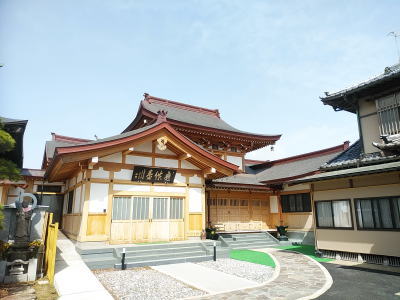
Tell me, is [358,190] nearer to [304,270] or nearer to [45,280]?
[304,270]

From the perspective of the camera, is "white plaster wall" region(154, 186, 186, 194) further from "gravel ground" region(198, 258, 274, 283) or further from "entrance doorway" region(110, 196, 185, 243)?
"gravel ground" region(198, 258, 274, 283)

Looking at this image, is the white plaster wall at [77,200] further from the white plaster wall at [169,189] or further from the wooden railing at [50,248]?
the white plaster wall at [169,189]

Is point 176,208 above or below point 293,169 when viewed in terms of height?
below

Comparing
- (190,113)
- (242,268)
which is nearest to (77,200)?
(242,268)

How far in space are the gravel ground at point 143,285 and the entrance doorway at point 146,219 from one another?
2709 mm

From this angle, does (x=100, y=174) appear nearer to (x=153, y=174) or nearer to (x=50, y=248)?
(x=153, y=174)

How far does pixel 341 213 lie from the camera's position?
468 inches

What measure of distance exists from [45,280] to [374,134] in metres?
14.1

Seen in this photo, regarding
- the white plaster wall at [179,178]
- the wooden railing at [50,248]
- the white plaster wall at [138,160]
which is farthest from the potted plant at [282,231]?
the wooden railing at [50,248]

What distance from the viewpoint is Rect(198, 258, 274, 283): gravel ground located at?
29.2ft

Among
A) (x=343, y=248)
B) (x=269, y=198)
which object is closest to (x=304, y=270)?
(x=343, y=248)

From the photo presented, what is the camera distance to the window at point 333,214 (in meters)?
11.7

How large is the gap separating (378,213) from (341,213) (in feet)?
4.99

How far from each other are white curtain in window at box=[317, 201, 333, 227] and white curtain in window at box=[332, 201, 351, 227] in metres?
0.23
